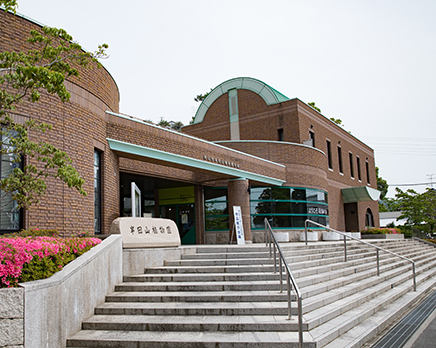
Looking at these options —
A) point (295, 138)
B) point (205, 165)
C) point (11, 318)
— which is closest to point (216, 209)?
point (205, 165)

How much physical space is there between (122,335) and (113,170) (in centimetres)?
730

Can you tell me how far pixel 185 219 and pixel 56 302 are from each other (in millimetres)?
15054

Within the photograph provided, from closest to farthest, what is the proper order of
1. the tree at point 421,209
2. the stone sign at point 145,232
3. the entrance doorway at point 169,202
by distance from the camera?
the stone sign at point 145,232 → the entrance doorway at point 169,202 → the tree at point 421,209

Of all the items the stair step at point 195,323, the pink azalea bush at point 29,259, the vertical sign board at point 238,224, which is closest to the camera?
the pink azalea bush at point 29,259

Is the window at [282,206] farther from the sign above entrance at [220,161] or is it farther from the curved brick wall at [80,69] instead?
the curved brick wall at [80,69]

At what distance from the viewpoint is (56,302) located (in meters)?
5.97

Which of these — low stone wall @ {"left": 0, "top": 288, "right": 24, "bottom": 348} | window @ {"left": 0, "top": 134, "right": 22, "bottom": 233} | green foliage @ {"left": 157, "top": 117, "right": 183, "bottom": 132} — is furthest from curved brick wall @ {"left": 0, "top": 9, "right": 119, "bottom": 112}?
green foliage @ {"left": 157, "top": 117, "right": 183, "bottom": 132}

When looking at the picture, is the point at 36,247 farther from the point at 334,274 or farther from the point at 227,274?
the point at 334,274

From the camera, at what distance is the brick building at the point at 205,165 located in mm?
10680

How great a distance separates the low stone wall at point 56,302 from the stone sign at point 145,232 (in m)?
1.10

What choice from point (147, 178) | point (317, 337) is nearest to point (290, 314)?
point (317, 337)

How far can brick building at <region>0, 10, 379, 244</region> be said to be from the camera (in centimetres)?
1068

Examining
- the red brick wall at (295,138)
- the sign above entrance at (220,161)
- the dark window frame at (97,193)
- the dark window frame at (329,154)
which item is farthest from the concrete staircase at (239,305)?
the dark window frame at (329,154)

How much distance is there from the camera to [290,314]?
22.5ft
